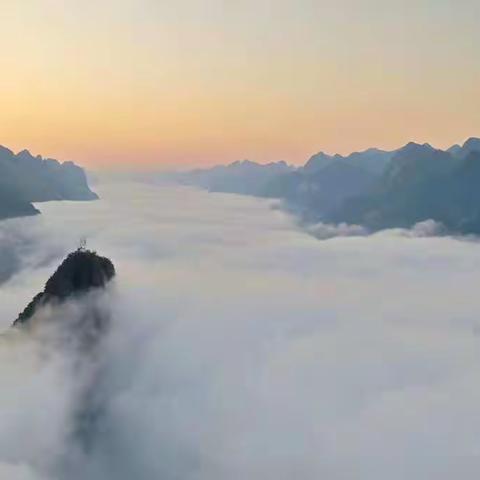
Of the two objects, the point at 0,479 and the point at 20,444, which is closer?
the point at 0,479

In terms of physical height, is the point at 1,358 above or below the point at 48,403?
above

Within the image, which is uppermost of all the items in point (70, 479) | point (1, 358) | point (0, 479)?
point (1, 358)

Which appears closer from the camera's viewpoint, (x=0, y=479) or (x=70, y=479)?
(x=0, y=479)

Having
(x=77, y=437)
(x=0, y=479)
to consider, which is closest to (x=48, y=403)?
(x=77, y=437)

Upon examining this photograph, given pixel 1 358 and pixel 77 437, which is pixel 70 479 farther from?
pixel 1 358

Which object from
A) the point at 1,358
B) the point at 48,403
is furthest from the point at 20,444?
the point at 1,358

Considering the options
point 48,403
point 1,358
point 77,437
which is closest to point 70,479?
point 77,437

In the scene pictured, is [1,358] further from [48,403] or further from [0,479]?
[0,479]
